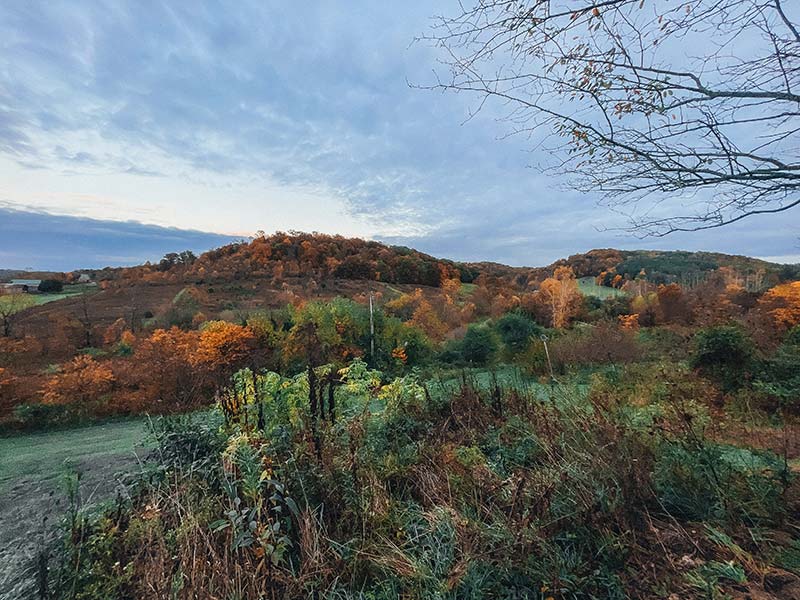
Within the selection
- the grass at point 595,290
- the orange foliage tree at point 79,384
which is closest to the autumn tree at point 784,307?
the grass at point 595,290

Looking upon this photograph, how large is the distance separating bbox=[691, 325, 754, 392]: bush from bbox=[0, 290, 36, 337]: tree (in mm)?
16374

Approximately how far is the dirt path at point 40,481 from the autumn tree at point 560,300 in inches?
575

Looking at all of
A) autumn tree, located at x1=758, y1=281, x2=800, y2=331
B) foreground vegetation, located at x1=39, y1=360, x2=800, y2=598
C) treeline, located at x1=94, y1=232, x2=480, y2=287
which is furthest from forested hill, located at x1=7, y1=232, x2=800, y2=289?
foreground vegetation, located at x1=39, y1=360, x2=800, y2=598

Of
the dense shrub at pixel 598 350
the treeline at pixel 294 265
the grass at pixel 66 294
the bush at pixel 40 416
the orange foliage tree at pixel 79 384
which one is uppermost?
the treeline at pixel 294 265

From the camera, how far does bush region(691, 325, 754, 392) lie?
636 centimetres

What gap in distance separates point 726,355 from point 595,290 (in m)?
15.9

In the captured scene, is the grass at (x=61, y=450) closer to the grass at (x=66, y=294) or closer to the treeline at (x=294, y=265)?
the grass at (x=66, y=294)

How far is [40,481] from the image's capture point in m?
3.69

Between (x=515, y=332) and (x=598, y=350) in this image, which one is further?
(x=515, y=332)

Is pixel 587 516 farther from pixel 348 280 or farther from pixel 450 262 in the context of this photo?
pixel 450 262

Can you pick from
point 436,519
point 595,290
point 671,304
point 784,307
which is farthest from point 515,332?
point 595,290

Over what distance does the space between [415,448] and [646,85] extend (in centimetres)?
298

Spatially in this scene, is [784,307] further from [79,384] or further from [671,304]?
[79,384]

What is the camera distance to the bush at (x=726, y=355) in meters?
6.36
